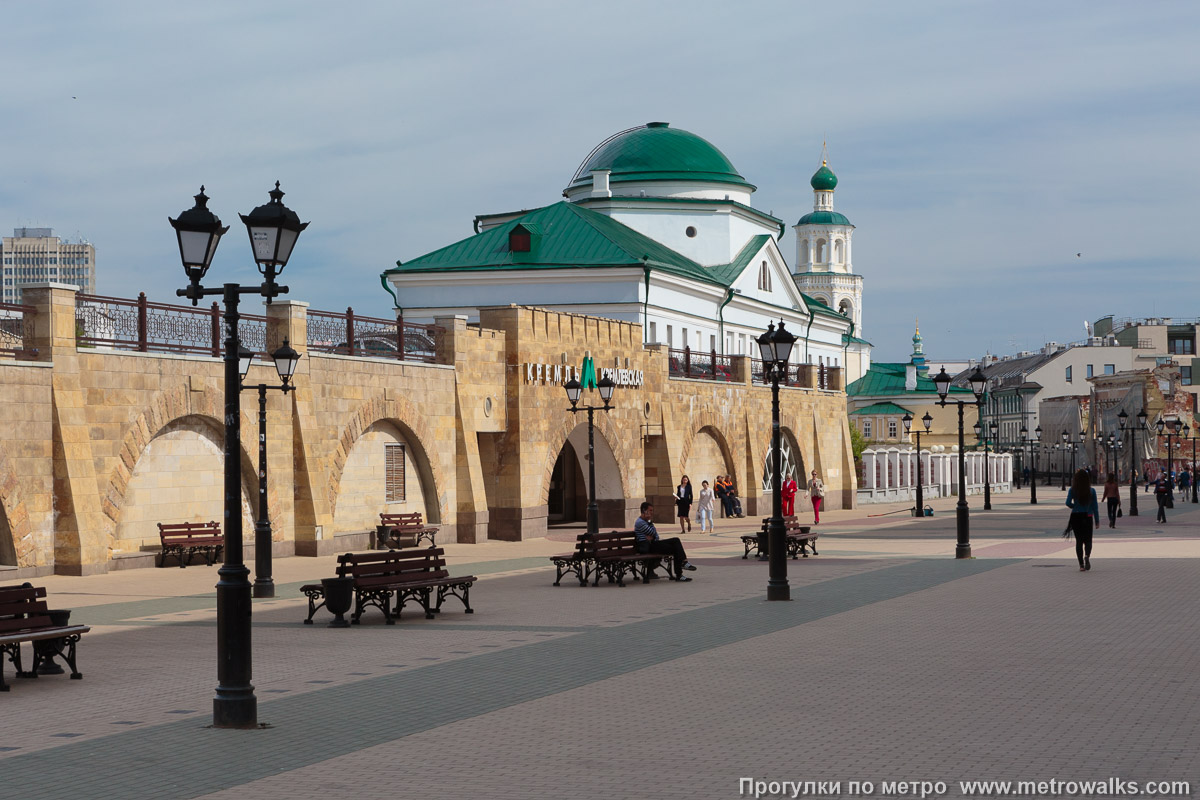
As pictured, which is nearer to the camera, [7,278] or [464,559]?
[464,559]

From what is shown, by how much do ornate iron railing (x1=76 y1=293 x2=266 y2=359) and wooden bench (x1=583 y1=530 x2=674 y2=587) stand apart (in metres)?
8.00

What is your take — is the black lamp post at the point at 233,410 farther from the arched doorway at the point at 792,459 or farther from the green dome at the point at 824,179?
the green dome at the point at 824,179

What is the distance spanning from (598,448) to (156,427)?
50.3 feet

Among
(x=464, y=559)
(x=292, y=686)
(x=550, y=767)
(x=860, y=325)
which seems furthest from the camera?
(x=860, y=325)

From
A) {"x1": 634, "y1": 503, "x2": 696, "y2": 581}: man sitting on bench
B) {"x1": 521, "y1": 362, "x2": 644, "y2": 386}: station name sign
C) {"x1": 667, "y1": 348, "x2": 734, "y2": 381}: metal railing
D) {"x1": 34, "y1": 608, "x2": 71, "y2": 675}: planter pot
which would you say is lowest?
{"x1": 34, "y1": 608, "x2": 71, "y2": 675}: planter pot

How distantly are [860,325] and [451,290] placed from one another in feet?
230

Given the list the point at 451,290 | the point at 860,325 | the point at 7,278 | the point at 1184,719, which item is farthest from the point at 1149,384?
the point at 7,278

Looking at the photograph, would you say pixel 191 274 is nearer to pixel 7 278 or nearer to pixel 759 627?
pixel 759 627

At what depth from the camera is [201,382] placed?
24312mm

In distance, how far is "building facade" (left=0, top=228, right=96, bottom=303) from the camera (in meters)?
162

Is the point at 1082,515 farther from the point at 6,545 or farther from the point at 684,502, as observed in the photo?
the point at 6,545

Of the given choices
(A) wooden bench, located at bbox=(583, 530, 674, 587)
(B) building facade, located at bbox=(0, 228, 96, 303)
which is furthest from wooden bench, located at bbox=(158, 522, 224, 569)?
(B) building facade, located at bbox=(0, 228, 96, 303)

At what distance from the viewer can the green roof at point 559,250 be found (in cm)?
4631

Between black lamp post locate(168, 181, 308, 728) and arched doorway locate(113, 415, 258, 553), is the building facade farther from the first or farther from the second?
black lamp post locate(168, 181, 308, 728)
